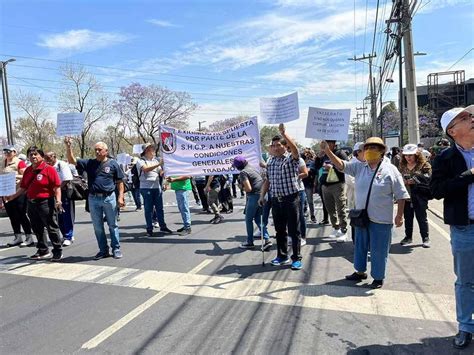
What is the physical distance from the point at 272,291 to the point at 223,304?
68cm

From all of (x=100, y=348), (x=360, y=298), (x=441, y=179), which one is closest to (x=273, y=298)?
(x=360, y=298)

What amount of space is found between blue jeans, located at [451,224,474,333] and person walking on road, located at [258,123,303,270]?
8.43ft

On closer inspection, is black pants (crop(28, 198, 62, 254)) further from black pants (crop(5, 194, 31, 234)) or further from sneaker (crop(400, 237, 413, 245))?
sneaker (crop(400, 237, 413, 245))

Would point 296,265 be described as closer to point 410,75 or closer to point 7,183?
point 7,183

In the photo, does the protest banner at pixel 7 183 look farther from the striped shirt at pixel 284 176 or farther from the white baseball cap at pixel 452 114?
the white baseball cap at pixel 452 114

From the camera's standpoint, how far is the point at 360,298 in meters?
4.56

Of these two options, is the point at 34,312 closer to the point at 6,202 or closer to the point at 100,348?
the point at 100,348

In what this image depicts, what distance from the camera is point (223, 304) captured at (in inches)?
179

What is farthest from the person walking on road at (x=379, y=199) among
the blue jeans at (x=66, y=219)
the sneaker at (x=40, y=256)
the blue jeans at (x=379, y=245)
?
the blue jeans at (x=66, y=219)

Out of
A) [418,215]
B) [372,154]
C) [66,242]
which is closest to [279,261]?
[372,154]

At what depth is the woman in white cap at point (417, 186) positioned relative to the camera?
6.98 m

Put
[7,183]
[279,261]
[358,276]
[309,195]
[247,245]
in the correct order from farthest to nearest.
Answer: [309,195], [7,183], [247,245], [279,261], [358,276]

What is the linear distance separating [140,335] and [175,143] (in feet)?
16.9

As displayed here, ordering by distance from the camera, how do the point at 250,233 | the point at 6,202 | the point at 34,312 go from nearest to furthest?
the point at 34,312, the point at 250,233, the point at 6,202
